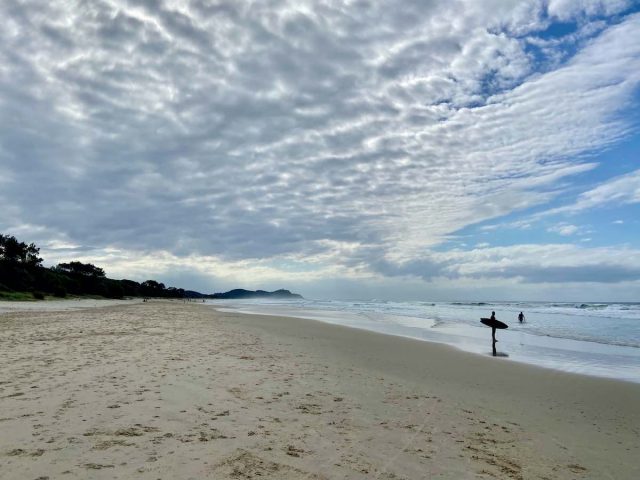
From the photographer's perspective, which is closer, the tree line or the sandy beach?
the sandy beach

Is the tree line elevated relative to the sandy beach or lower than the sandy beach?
elevated

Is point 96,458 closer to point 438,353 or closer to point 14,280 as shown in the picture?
point 438,353

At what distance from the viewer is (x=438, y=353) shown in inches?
772

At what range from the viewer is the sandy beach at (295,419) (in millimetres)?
5918

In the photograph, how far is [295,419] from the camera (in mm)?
8117

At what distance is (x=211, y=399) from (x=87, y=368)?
15.7 ft

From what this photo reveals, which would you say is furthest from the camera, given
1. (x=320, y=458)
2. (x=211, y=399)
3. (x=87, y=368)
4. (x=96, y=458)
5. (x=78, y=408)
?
(x=87, y=368)

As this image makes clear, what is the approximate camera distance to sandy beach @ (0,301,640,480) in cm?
592

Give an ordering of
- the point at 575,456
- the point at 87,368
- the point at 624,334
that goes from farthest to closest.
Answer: the point at 624,334 → the point at 87,368 → the point at 575,456

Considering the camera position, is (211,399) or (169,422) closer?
(169,422)

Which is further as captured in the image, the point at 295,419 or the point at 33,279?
the point at 33,279

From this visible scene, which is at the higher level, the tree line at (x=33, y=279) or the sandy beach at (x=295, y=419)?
the tree line at (x=33, y=279)

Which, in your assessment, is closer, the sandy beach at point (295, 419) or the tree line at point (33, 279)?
the sandy beach at point (295, 419)

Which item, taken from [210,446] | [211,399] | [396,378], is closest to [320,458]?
[210,446]
